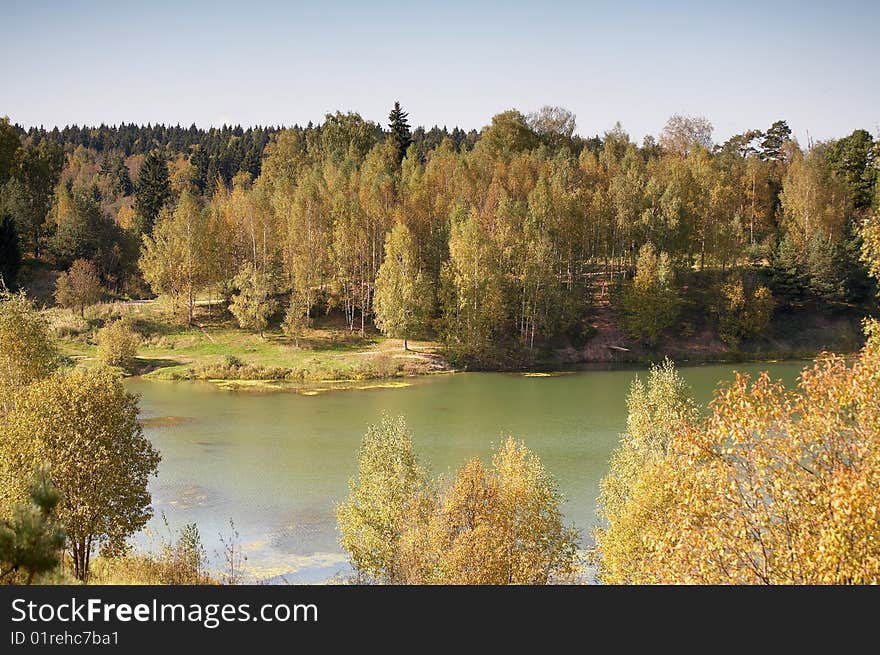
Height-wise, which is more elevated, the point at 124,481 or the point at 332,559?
the point at 124,481

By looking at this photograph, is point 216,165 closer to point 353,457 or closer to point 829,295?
point 829,295

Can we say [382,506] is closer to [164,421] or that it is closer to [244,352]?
[164,421]

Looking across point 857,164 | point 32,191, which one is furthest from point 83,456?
point 857,164

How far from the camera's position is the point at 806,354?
69.2 meters

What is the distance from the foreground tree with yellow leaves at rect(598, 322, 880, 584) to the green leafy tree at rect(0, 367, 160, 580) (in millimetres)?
14813

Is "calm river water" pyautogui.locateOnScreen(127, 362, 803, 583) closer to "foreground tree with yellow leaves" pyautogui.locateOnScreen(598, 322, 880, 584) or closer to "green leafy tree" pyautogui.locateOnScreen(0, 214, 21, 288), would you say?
"foreground tree with yellow leaves" pyautogui.locateOnScreen(598, 322, 880, 584)

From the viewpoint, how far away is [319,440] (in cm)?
4162

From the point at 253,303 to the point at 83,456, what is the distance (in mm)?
47589

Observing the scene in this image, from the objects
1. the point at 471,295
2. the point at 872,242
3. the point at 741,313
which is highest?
the point at 872,242

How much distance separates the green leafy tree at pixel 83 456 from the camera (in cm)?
2066

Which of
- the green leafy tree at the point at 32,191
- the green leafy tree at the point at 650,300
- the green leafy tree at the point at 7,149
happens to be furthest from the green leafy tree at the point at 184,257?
the green leafy tree at the point at 650,300

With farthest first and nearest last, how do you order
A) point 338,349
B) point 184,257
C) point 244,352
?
point 184,257, point 338,349, point 244,352
